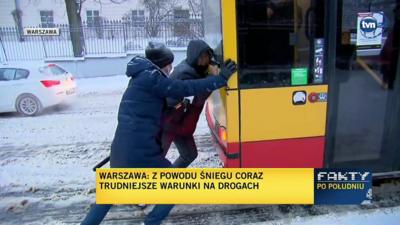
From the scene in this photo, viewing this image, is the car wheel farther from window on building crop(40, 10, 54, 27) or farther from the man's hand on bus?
window on building crop(40, 10, 54, 27)

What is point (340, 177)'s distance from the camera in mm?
2826

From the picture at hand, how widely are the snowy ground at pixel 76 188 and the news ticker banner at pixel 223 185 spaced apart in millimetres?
685

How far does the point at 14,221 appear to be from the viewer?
3621mm

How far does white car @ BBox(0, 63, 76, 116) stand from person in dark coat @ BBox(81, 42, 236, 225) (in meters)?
6.32

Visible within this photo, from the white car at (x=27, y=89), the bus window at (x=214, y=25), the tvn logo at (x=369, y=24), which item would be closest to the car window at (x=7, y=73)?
the white car at (x=27, y=89)

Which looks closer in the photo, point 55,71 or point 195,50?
point 195,50

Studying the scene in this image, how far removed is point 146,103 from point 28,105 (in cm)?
669

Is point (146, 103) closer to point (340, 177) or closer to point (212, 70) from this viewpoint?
Result: point (212, 70)

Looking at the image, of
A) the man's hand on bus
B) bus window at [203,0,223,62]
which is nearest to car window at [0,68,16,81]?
bus window at [203,0,223,62]

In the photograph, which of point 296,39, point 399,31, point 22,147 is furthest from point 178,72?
A: point 22,147

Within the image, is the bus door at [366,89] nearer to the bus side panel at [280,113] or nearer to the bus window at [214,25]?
the bus side panel at [280,113]

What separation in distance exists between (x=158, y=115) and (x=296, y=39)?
1.27 metres

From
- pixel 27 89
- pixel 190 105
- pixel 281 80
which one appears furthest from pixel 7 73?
pixel 281 80

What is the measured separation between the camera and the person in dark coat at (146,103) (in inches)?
109
